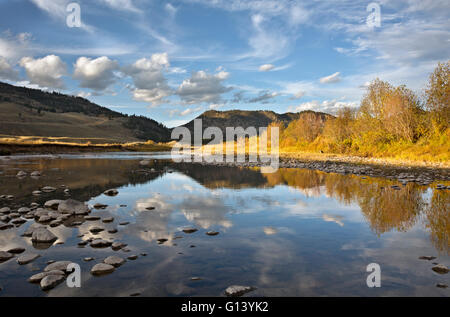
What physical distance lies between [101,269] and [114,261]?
15.1 inches

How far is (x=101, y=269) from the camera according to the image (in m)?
5.48

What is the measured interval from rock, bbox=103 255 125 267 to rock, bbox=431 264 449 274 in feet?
21.6

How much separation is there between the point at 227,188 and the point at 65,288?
44.7 ft

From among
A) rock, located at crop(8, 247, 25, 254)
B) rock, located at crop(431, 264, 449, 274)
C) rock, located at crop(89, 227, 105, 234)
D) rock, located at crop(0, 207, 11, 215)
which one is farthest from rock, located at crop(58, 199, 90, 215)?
rock, located at crop(431, 264, 449, 274)

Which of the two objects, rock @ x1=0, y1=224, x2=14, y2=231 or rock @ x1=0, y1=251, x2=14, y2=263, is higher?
rock @ x1=0, y1=224, x2=14, y2=231

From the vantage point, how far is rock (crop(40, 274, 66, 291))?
4.82 meters

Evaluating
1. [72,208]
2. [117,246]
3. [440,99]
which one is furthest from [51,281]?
[440,99]

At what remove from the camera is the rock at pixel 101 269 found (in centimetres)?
543

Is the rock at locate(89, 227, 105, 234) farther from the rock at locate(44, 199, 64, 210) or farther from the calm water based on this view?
the rock at locate(44, 199, 64, 210)

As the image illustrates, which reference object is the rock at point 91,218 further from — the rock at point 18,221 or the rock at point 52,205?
the rock at point 52,205

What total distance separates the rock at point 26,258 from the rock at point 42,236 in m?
1.09

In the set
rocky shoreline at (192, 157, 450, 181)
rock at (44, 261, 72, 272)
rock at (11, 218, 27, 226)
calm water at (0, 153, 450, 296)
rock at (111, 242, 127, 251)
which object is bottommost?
calm water at (0, 153, 450, 296)
